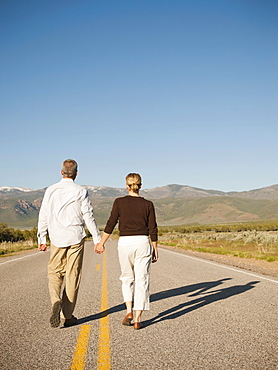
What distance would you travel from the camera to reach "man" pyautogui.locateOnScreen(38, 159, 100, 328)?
19.1ft

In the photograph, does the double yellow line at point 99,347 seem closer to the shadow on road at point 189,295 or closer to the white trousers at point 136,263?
the shadow on road at point 189,295

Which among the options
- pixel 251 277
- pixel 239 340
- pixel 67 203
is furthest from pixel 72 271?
pixel 251 277

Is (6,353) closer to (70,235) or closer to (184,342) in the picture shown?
(70,235)

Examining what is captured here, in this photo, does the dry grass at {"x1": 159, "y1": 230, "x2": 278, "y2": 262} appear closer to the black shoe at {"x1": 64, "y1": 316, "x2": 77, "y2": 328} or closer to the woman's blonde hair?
the woman's blonde hair

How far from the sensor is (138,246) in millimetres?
5809

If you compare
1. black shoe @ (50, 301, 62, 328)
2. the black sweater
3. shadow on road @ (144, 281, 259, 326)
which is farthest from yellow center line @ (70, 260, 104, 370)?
the black sweater

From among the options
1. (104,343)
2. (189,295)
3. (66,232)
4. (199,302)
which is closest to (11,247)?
(189,295)

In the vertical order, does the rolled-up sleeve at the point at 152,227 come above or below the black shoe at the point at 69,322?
above

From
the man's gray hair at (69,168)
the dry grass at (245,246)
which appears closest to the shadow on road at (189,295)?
the man's gray hair at (69,168)

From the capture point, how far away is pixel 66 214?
19.4 feet

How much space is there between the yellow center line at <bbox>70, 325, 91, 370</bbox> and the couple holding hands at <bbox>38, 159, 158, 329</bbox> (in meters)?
0.38

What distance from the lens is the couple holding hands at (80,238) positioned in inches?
229

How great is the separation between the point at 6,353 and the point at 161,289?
515cm

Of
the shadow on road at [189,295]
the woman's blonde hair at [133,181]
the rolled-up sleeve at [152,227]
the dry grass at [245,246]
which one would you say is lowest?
the dry grass at [245,246]
